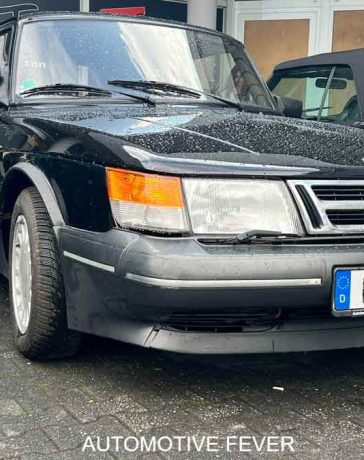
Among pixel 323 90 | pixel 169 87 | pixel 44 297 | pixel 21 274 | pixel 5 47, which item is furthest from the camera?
pixel 323 90

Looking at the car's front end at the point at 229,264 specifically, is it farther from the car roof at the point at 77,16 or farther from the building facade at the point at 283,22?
the building facade at the point at 283,22

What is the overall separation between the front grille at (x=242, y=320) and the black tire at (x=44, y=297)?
1.86 feet

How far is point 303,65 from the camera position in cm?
574

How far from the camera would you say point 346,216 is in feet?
8.63

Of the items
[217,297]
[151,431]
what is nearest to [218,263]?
[217,297]

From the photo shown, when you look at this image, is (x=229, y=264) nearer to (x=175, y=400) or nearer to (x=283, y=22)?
(x=175, y=400)

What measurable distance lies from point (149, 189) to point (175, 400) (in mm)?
865

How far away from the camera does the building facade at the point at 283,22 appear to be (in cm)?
1141

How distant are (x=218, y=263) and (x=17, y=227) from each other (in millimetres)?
1211

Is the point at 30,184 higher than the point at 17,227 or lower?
higher

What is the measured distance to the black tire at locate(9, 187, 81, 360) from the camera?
292 centimetres

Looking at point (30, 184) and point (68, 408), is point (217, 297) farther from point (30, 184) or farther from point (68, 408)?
point (30, 184)

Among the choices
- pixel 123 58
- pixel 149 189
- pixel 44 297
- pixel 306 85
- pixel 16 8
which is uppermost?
pixel 16 8

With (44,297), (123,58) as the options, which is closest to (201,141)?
(44,297)
